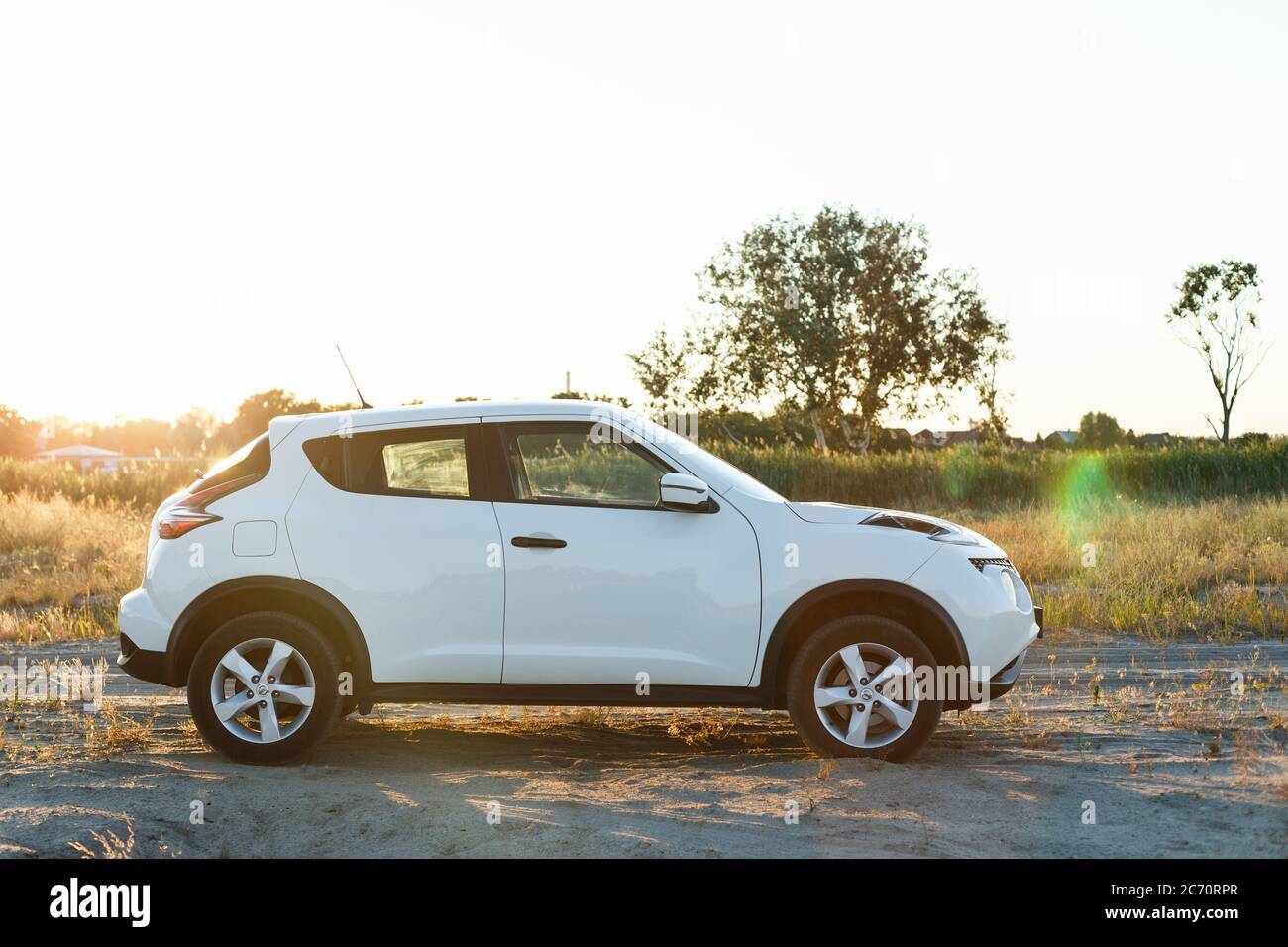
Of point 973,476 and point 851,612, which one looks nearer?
point 851,612

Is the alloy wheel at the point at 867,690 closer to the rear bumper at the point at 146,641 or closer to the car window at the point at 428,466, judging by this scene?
the car window at the point at 428,466

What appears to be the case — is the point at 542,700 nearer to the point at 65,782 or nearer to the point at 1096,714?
the point at 65,782

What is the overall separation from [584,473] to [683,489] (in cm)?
91

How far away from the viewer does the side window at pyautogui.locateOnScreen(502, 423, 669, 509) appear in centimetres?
657

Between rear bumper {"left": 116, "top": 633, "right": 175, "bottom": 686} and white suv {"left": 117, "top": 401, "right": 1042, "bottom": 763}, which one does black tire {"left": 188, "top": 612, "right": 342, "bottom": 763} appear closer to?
white suv {"left": 117, "top": 401, "right": 1042, "bottom": 763}

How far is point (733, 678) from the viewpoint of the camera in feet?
21.0

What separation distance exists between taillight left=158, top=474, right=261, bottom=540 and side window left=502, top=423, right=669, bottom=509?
1.41 m

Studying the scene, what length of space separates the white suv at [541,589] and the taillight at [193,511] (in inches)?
0.5

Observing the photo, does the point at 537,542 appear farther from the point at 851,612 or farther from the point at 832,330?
the point at 832,330

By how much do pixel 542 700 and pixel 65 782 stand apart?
2.46 m

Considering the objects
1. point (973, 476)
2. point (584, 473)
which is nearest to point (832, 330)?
point (973, 476)

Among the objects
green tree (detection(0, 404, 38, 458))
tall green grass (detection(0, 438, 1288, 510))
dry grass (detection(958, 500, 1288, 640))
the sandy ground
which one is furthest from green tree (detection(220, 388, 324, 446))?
the sandy ground

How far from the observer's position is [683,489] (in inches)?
246
